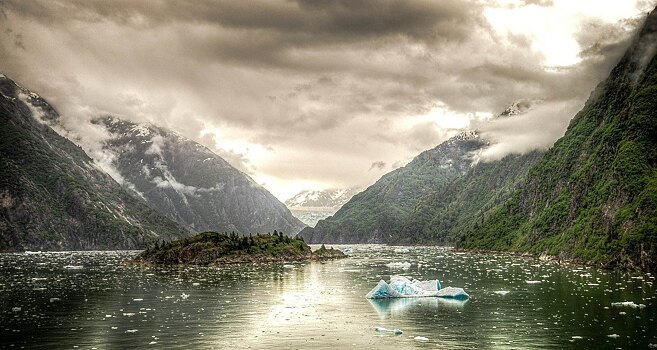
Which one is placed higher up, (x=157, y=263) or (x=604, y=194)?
(x=604, y=194)

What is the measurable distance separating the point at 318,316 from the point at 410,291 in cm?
2385

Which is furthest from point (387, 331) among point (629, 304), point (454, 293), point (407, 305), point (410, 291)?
point (629, 304)

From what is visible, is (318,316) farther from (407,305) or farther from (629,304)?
(629,304)

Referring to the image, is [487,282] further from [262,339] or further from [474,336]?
[262,339]

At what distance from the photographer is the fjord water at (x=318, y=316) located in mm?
51031

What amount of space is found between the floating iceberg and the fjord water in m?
2.91

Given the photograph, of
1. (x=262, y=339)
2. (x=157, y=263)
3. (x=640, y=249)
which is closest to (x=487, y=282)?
(x=640, y=249)

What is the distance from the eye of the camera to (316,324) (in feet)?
200

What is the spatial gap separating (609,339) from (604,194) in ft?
493

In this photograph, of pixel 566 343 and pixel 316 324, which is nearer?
pixel 566 343

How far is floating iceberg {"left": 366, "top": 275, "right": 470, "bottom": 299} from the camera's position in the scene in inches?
3248

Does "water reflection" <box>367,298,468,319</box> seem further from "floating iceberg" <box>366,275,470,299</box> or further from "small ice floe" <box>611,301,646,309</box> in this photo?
"small ice floe" <box>611,301,646,309</box>

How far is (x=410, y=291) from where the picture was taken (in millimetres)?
85938

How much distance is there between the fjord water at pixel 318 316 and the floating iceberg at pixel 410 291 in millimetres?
2908
